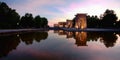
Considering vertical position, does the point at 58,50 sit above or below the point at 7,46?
below

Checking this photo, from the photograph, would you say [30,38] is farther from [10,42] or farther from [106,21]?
[106,21]

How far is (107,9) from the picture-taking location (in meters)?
58.3

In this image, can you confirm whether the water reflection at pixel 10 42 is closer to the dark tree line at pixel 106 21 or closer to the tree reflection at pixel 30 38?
the tree reflection at pixel 30 38

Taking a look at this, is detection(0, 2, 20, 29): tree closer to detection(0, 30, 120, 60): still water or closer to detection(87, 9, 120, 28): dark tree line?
detection(87, 9, 120, 28): dark tree line

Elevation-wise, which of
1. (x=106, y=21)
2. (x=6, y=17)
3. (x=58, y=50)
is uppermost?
(x=6, y=17)

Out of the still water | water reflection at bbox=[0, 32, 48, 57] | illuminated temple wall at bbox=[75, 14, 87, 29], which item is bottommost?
the still water

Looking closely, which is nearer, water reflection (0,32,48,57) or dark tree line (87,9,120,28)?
water reflection (0,32,48,57)

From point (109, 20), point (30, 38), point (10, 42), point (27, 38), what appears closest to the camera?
point (10, 42)

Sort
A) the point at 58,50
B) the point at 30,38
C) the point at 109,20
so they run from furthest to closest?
the point at 109,20, the point at 30,38, the point at 58,50

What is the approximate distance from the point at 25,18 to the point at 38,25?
556 inches

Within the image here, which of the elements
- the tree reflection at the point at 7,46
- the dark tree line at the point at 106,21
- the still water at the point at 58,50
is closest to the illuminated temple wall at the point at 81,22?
the dark tree line at the point at 106,21

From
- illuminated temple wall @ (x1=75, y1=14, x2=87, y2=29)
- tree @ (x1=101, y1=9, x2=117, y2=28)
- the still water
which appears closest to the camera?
the still water

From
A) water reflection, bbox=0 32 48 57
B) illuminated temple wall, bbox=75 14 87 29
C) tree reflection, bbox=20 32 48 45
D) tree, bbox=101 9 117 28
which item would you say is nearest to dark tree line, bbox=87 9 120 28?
tree, bbox=101 9 117 28

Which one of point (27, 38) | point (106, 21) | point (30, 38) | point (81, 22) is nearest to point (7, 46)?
point (27, 38)
